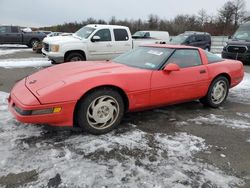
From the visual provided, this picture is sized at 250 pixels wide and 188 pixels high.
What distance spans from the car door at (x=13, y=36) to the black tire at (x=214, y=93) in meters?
17.9

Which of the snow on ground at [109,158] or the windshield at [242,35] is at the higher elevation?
the windshield at [242,35]

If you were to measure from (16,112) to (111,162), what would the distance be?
141 cm

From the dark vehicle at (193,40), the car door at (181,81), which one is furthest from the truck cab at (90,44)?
the dark vehicle at (193,40)

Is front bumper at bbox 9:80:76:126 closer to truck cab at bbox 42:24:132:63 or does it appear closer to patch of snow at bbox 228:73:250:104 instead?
patch of snow at bbox 228:73:250:104

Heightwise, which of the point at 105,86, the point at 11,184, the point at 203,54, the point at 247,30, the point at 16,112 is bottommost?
the point at 11,184

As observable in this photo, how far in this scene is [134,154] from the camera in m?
3.46

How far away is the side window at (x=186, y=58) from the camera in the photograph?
16.1 feet

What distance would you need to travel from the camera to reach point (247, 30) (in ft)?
46.8

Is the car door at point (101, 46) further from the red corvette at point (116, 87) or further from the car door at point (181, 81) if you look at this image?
the car door at point (181, 81)

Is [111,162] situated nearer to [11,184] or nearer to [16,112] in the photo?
[11,184]

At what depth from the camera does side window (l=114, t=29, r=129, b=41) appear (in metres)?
11.2

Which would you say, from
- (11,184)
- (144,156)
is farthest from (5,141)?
(144,156)

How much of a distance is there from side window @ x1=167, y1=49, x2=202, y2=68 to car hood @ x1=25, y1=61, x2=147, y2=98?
0.78 m

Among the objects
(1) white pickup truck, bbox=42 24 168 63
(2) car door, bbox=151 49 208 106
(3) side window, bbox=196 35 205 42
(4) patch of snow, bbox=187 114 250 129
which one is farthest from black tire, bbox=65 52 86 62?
(3) side window, bbox=196 35 205 42
